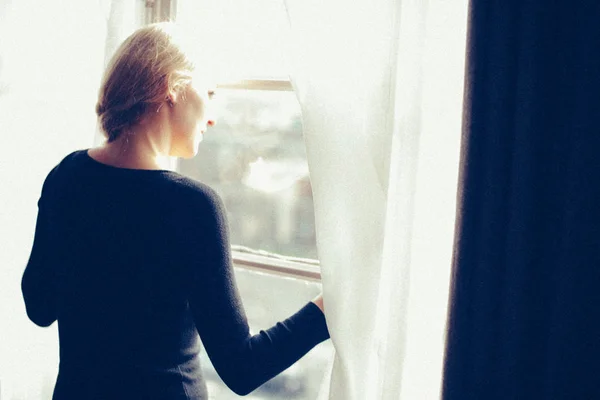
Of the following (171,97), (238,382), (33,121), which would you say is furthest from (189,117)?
(33,121)

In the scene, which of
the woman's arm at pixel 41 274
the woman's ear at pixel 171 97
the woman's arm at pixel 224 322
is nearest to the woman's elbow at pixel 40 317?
the woman's arm at pixel 41 274

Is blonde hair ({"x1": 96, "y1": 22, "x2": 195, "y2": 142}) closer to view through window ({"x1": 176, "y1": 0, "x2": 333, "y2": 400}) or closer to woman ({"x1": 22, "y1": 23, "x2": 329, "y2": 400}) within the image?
woman ({"x1": 22, "y1": 23, "x2": 329, "y2": 400})

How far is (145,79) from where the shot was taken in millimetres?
926

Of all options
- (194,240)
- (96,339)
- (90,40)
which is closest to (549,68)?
(194,240)

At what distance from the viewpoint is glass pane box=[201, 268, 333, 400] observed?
140 centimetres

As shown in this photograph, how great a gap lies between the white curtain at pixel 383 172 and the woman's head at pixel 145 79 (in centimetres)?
20

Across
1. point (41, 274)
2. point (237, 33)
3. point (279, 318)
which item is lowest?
point (279, 318)

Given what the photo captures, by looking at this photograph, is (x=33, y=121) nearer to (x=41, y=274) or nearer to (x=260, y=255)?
(x=41, y=274)

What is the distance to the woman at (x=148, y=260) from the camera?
85 centimetres

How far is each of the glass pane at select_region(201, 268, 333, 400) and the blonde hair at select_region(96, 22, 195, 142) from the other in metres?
0.65

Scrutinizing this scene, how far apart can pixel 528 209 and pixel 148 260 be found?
59 cm

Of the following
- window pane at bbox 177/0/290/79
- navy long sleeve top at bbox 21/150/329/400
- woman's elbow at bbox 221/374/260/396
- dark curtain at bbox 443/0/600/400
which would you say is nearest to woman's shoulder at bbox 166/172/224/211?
navy long sleeve top at bbox 21/150/329/400

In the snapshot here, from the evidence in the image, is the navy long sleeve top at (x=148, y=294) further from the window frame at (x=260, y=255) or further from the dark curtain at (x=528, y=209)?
the window frame at (x=260, y=255)

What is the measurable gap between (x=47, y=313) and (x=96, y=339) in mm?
200
